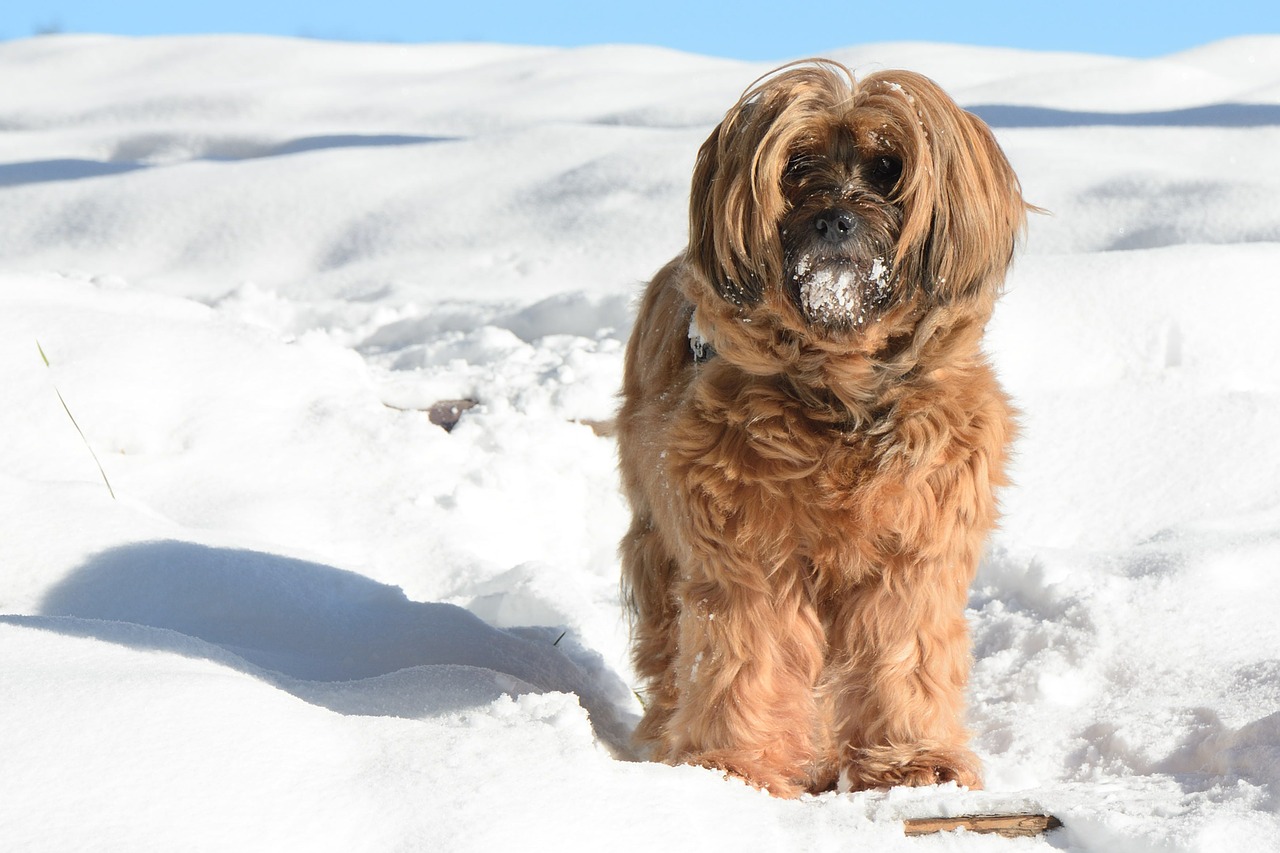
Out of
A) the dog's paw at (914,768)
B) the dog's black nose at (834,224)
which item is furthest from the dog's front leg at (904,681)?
the dog's black nose at (834,224)

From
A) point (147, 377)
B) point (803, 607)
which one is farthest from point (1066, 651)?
point (147, 377)

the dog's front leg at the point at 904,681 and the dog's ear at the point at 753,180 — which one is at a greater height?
the dog's ear at the point at 753,180

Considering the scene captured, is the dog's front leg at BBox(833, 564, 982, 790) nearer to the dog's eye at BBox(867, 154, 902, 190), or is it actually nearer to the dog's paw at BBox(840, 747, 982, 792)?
the dog's paw at BBox(840, 747, 982, 792)

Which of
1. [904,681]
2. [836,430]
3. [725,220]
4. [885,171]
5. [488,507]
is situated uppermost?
[885,171]

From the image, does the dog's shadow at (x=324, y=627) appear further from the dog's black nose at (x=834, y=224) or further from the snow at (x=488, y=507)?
the dog's black nose at (x=834, y=224)

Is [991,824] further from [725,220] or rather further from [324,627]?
[324,627]

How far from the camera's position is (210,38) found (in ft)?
58.1

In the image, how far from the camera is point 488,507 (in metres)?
4.70

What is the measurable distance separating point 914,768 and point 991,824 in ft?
1.74

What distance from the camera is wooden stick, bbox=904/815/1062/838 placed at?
233cm

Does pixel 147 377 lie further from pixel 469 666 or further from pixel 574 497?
pixel 469 666

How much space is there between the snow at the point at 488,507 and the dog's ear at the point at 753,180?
960 millimetres

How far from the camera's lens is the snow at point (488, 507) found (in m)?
2.16

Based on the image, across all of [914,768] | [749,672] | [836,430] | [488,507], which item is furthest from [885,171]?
[488,507]
